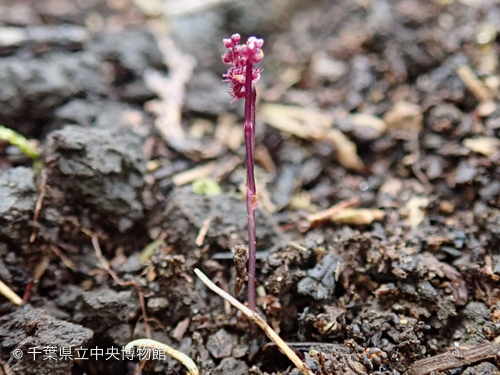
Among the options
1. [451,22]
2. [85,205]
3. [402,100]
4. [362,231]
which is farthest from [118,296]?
[451,22]

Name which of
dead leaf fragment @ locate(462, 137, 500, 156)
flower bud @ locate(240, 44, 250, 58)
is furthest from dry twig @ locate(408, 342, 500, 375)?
flower bud @ locate(240, 44, 250, 58)

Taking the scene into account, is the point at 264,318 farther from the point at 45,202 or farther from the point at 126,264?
the point at 45,202

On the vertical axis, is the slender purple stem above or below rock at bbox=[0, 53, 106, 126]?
below

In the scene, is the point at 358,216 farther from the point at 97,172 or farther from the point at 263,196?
the point at 97,172

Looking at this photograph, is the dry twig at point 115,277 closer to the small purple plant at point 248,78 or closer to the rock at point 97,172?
the rock at point 97,172

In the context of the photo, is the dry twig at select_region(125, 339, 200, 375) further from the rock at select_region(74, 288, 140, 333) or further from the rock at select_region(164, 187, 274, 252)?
the rock at select_region(164, 187, 274, 252)

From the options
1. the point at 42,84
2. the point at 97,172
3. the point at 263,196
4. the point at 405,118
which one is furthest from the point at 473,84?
the point at 42,84
